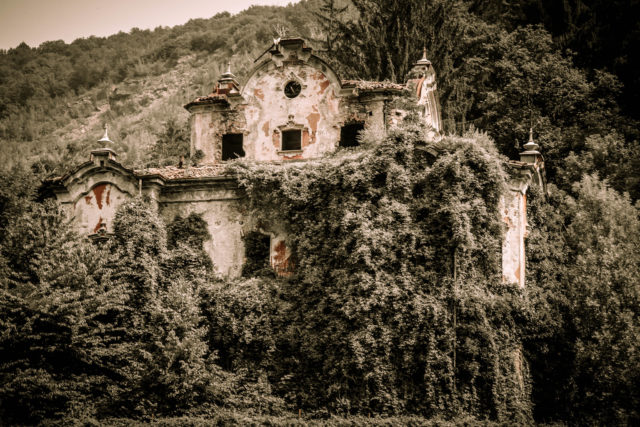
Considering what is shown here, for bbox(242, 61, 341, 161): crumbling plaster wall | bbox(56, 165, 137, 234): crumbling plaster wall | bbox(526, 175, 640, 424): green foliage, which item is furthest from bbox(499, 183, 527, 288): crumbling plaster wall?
bbox(56, 165, 137, 234): crumbling plaster wall

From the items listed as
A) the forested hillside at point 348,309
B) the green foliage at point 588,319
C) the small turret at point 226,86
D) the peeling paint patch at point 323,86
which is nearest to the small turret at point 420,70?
the peeling paint patch at point 323,86

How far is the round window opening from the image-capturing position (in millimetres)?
25594

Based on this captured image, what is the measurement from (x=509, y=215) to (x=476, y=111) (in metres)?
13.6

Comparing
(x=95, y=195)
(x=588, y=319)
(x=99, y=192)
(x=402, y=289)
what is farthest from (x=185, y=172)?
(x=588, y=319)

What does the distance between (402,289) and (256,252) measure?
17.0 ft

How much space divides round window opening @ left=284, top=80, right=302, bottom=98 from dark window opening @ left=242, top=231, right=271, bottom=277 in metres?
5.84

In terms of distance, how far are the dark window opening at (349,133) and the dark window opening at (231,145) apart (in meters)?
3.84

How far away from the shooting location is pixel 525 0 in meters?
38.2

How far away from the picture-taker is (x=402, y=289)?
64.6 ft

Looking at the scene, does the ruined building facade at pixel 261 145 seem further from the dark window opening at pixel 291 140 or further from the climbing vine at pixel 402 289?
the climbing vine at pixel 402 289

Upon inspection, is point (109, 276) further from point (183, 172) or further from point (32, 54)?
point (32, 54)

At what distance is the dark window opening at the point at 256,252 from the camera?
2236 cm

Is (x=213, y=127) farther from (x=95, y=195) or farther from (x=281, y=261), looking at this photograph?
(x=281, y=261)

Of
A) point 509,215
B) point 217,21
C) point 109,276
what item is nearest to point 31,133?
point 217,21
